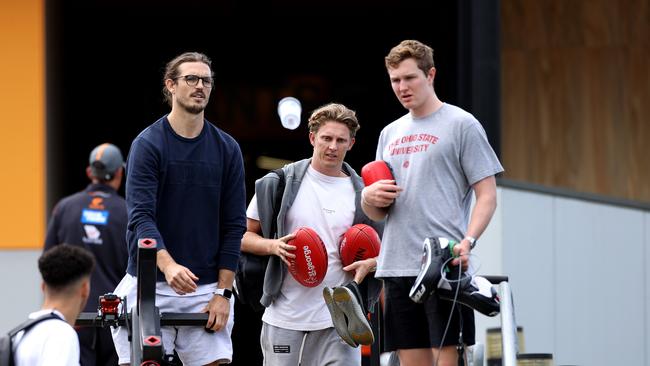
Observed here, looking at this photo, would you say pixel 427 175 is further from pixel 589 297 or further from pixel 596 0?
pixel 596 0

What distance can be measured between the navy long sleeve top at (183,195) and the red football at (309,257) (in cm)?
36

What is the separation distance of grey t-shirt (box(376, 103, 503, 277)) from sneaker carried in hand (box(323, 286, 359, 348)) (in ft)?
1.08

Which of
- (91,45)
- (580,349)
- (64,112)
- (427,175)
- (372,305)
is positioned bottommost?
(580,349)

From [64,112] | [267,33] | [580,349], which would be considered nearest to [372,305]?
[580,349]

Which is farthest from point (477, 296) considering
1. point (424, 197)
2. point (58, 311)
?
point (58, 311)

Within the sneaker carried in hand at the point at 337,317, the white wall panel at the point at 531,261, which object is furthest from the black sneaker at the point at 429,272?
the white wall panel at the point at 531,261

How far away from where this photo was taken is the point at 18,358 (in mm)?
4922

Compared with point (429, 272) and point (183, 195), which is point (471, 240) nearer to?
point (429, 272)

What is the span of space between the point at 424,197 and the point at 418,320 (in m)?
0.58

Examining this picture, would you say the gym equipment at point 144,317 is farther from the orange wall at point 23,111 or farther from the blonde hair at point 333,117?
the orange wall at point 23,111

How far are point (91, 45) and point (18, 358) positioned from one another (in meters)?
10.1

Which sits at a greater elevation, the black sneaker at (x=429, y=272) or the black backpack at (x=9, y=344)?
the black sneaker at (x=429, y=272)

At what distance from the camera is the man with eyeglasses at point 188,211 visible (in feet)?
20.1

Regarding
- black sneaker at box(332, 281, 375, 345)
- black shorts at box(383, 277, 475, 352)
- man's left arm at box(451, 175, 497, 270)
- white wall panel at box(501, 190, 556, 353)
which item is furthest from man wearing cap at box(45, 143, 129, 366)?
white wall panel at box(501, 190, 556, 353)
